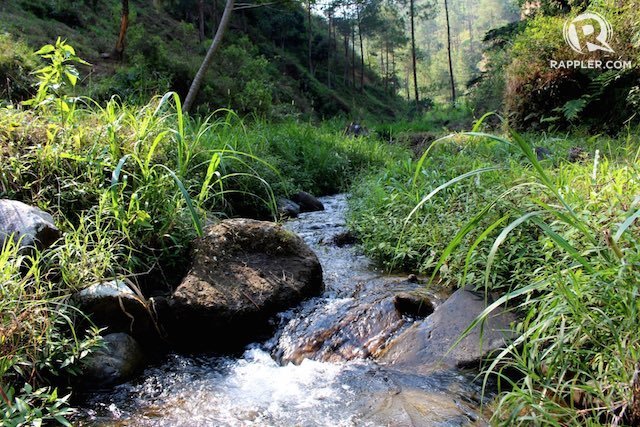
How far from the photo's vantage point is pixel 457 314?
2.85 m

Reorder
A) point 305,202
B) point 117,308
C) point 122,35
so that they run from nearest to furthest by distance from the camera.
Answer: point 117,308 → point 305,202 → point 122,35

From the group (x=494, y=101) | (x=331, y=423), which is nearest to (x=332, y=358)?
(x=331, y=423)

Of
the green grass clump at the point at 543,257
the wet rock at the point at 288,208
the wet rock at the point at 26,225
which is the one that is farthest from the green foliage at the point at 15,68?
the green grass clump at the point at 543,257

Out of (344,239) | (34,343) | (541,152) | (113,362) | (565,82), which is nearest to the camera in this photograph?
(34,343)

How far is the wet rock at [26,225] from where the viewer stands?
2.66 metres

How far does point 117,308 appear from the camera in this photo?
8.77 feet

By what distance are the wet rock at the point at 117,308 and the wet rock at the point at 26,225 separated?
47 centimetres

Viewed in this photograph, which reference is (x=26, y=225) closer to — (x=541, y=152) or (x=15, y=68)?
(x=541, y=152)

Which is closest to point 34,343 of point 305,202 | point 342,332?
point 342,332

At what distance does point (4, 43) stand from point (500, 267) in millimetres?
10034

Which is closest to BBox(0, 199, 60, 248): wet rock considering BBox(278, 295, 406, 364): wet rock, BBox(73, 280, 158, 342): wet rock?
BBox(73, 280, 158, 342): wet rock

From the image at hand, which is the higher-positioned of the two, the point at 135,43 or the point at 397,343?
the point at 135,43

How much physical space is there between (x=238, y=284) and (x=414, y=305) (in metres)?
1.32

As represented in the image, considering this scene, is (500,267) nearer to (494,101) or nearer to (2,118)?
(2,118)
